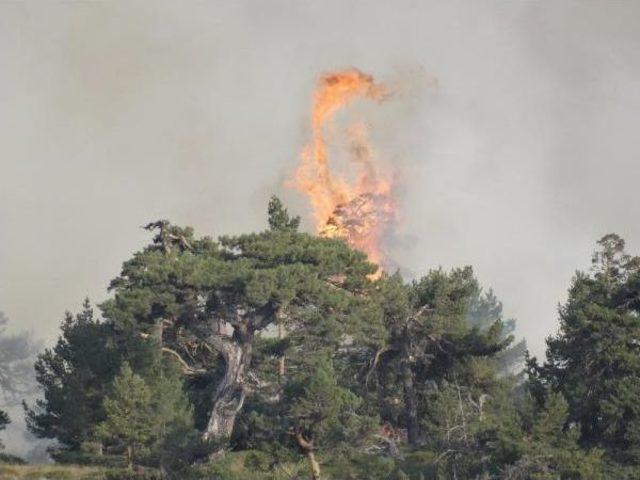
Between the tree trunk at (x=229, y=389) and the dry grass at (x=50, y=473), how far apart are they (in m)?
8.25

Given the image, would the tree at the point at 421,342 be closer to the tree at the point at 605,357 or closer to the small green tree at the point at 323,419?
the tree at the point at 605,357

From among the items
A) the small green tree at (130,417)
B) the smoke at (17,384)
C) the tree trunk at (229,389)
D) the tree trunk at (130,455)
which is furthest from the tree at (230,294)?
the smoke at (17,384)

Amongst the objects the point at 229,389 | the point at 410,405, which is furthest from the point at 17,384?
the point at 410,405

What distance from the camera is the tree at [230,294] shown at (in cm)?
5825

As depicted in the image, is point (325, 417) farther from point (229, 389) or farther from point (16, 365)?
point (16, 365)

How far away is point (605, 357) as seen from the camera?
50031 mm

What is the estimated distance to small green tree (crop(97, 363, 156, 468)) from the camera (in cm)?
4738

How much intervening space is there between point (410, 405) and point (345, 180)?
67520 mm

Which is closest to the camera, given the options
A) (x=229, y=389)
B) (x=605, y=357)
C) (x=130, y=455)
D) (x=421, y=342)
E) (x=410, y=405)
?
(x=130, y=455)

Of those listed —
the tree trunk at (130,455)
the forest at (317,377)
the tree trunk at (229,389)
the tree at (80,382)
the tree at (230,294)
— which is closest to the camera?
the forest at (317,377)

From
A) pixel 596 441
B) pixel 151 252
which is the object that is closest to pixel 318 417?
pixel 596 441

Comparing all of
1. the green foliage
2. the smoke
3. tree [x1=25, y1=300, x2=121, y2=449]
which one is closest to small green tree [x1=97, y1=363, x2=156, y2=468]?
the green foliage

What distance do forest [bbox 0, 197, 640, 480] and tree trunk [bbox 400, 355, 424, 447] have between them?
5.6 inches

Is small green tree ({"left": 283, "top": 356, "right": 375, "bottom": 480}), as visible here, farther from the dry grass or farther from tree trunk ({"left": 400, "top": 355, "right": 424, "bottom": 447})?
tree trunk ({"left": 400, "top": 355, "right": 424, "bottom": 447})
